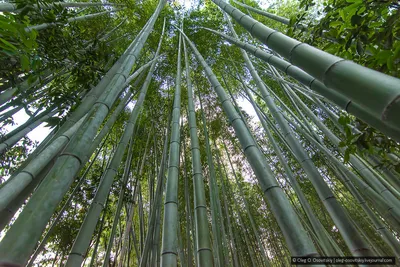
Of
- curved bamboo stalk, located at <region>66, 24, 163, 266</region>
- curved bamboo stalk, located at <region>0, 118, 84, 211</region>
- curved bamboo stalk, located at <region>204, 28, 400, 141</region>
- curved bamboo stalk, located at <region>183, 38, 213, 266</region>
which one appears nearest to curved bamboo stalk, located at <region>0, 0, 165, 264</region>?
curved bamboo stalk, located at <region>0, 118, 84, 211</region>

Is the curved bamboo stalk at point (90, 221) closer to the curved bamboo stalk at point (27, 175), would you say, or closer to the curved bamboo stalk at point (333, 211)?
the curved bamboo stalk at point (27, 175)

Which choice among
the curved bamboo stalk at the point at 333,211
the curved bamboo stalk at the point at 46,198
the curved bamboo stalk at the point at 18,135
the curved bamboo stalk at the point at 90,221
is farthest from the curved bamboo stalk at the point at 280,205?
the curved bamboo stalk at the point at 18,135

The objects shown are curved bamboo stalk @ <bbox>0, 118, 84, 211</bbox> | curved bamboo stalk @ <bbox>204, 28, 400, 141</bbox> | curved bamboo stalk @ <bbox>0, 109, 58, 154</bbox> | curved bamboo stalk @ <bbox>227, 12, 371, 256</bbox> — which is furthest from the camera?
curved bamboo stalk @ <bbox>0, 109, 58, 154</bbox>

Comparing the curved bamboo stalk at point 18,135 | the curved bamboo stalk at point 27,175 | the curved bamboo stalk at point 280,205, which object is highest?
the curved bamboo stalk at point 18,135

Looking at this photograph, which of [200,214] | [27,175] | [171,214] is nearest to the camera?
[27,175]

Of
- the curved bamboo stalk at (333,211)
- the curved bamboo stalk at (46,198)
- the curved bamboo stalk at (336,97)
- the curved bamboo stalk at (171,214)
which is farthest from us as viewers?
the curved bamboo stalk at (171,214)

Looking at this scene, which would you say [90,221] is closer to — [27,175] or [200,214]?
[27,175]

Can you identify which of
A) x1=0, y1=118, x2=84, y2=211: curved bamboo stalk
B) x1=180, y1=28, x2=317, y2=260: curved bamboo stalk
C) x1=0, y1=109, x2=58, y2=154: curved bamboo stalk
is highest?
x1=0, y1=109, x2=58, y2=154: curved bamboo stalk

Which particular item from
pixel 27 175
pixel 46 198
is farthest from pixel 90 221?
pixel 46 198

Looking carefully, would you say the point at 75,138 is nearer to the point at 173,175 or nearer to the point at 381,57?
the point at 173,175

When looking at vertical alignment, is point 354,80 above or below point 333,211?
below

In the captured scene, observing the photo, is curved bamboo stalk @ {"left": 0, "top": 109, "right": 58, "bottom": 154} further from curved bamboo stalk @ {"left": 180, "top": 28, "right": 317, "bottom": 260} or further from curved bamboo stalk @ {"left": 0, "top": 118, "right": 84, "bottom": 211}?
curved bamboo stalk @ {"left": 180, "top": 28, "right": 317, "bottom": 260}

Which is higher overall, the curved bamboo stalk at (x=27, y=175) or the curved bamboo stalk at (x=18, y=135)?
the curved bamboo stalk at (x=18, y=135)

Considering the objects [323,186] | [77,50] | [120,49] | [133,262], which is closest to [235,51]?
[120,49]
